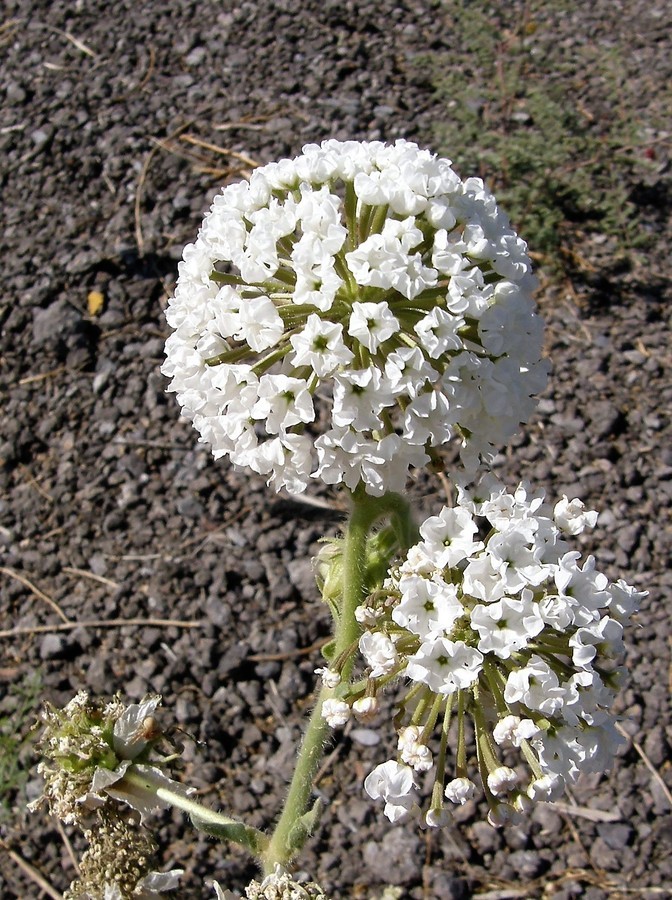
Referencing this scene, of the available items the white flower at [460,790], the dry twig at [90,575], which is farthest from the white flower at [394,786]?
the dry twig at [90,575]

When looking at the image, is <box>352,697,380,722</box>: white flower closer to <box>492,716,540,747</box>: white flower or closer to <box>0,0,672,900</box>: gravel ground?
<box>492,716,540,747</box>: white flower

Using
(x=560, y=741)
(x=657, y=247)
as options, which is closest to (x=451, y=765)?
(x=560, y=741)

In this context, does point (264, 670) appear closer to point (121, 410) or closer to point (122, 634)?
point (122, 634)

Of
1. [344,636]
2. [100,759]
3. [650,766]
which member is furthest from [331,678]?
[650,766]

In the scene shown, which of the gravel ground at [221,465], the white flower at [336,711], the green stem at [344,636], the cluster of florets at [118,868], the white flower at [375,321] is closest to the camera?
the white flower at [375,321]

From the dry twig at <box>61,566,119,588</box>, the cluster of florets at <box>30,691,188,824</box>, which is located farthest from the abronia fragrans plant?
the dry twig at <box>61,566,119,588</box>

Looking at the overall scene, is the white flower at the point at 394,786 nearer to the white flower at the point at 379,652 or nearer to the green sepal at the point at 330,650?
the white flower at the point at 379,652
